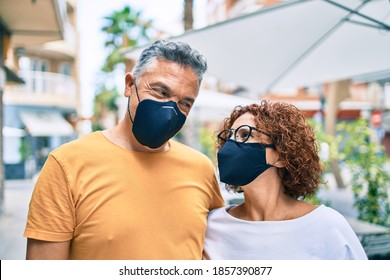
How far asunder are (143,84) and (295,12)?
5.20ft

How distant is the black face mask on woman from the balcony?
55.5 inches

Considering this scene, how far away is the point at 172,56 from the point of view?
1.30 m

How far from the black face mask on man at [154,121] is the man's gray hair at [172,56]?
131 mm

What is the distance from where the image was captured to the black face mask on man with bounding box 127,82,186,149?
127 centimetres

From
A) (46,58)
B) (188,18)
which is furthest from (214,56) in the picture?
(46,58)

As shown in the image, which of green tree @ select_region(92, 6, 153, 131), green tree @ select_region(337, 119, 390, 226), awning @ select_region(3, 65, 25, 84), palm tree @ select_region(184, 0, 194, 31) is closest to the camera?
green tree @ select_region(92, 6, 153, 131)

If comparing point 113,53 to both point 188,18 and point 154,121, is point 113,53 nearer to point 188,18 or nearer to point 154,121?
point 188,18

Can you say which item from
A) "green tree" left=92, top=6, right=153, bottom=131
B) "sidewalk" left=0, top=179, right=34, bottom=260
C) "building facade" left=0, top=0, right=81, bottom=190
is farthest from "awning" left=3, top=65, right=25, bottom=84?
"sidewalk" left=0, top=179, right=34, bottom=260

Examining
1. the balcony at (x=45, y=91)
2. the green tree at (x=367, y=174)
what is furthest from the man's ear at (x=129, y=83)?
the green tree at (x=367, y=174)

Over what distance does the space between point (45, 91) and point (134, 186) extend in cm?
323

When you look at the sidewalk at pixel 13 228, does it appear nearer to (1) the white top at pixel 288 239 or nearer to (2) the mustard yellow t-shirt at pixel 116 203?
Answer: (2) the mustard yellow t-shirt at pixel 116 203

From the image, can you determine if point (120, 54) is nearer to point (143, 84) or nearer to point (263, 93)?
point (143, 84)

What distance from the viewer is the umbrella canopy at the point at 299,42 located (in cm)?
233

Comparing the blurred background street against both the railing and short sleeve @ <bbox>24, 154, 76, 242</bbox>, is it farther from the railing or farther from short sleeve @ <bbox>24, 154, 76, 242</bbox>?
short sleeve @ <bbox>24, 154, 76, 242</bbox>
